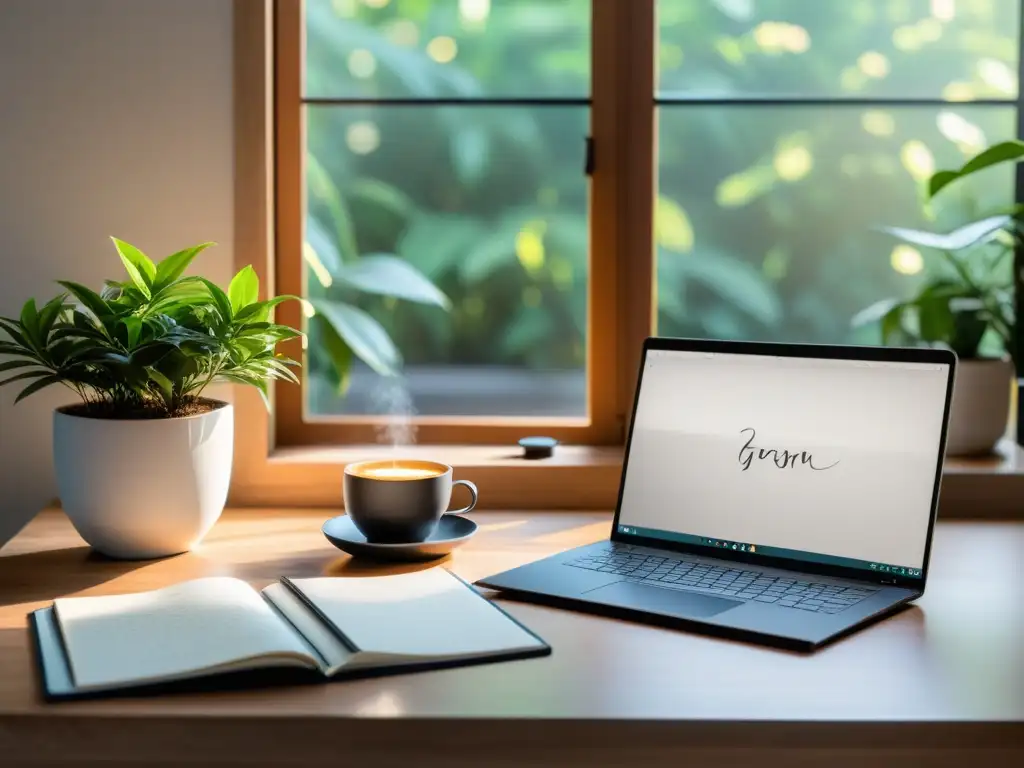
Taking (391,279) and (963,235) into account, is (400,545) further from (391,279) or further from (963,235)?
(963,235)

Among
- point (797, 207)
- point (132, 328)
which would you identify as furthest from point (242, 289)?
point (797, 207)

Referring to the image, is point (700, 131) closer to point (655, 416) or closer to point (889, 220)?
point (889, 220)

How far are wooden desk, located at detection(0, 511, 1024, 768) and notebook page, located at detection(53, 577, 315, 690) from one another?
0.03m

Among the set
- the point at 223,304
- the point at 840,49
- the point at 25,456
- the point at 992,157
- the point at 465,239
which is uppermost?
the point at 840,49

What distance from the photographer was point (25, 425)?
1.59m

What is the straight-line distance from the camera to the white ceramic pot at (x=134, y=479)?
4.13 feet

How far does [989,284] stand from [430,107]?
0.91m

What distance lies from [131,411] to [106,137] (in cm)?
47

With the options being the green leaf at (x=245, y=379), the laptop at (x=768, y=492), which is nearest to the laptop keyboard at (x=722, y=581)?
the laptop at (x=768, y=492)

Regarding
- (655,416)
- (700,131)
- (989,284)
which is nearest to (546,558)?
(655,416)

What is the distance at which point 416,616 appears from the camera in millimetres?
1051

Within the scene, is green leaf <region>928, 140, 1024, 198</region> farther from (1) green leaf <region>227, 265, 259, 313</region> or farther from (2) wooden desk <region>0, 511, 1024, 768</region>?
(1) green leaf <region>227, 265, 259, 313</region>

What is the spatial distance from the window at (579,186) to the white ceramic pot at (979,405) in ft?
0.69

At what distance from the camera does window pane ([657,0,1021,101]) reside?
5.68 feet
